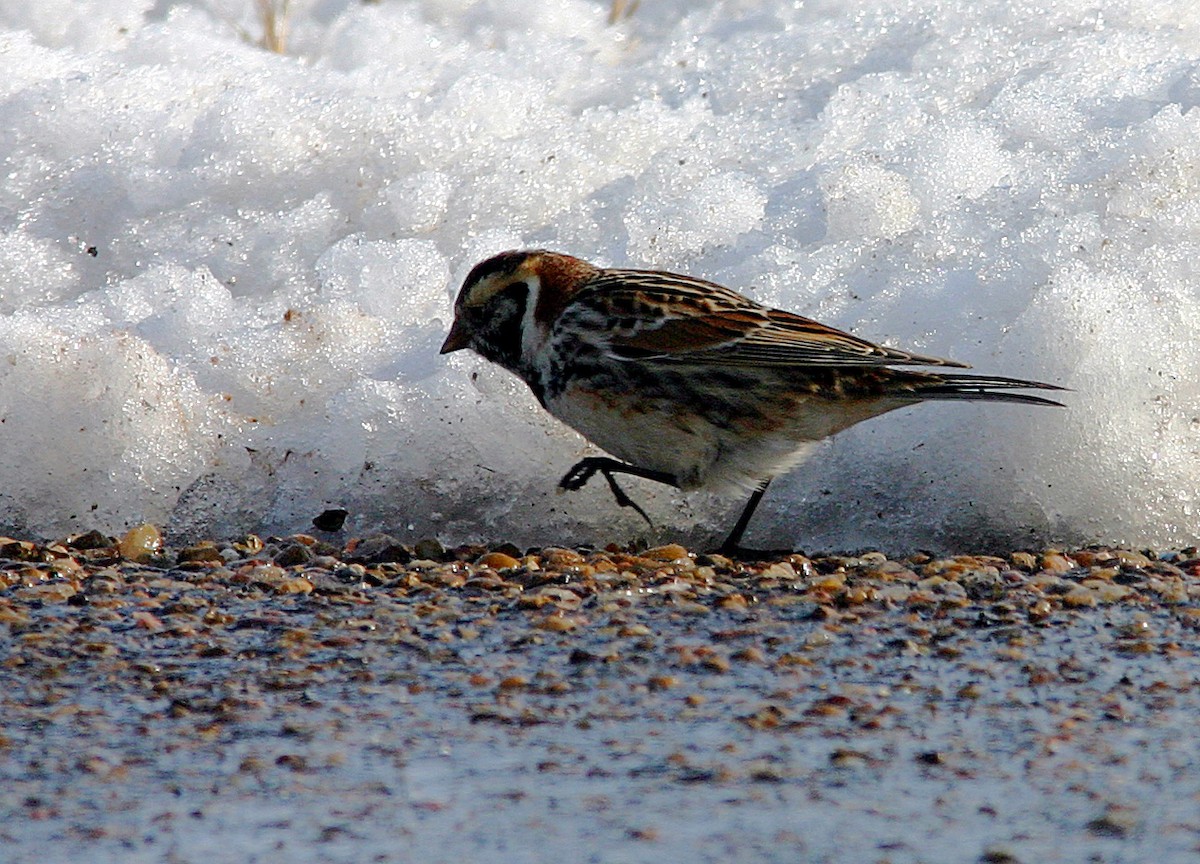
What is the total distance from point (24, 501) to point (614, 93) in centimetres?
364

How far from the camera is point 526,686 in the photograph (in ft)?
12.1

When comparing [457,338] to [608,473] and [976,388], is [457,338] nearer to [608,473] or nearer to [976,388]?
[608,473]

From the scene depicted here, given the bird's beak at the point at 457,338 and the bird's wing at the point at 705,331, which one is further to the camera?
the bird's beak at the point at 457,338

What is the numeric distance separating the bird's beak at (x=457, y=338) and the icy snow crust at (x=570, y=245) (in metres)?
0.13

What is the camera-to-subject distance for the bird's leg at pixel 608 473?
207 inches

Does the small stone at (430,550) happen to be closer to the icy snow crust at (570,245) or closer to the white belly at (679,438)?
the icy snow crust at (570,245)

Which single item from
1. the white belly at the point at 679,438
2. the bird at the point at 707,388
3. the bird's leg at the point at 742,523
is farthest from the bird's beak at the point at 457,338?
the bird's leg at the point at 742,523

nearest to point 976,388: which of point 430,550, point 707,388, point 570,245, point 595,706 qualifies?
point 707,388

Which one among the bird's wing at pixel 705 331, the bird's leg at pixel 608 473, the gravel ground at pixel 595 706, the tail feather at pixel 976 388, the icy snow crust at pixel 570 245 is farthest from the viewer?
the icy snow crust at pixel 570 245

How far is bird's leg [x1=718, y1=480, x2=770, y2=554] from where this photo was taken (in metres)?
5.21

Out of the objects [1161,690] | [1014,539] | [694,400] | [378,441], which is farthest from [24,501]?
[1161,690]

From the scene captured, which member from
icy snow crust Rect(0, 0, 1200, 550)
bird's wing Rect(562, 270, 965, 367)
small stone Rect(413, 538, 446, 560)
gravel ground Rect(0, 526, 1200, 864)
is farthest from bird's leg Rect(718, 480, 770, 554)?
small stone Rect(413, 538, 446, 560)

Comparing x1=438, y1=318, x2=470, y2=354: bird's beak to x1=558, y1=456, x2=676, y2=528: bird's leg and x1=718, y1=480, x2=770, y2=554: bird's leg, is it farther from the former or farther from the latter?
x1=718, y1=480, x2=770, y2=554: bird's leg

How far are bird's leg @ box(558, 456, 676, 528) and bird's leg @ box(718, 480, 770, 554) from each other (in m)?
0.23
